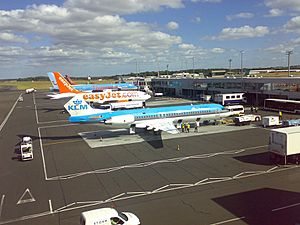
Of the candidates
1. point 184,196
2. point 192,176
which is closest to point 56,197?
point 184,196

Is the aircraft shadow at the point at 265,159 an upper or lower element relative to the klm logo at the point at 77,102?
lower

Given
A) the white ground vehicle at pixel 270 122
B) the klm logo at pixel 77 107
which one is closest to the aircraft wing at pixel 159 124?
the klm logo at pixel 77 107

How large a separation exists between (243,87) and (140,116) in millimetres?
52344

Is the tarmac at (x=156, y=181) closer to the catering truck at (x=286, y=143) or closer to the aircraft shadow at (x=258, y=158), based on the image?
the aircraft shadow at (x=258, y=158)

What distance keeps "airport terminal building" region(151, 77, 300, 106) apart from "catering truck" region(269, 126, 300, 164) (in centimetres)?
4254

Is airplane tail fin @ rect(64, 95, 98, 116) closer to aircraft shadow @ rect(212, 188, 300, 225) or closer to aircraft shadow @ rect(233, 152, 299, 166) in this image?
aircraft shadow @ rect(233, 152, 299, 166)

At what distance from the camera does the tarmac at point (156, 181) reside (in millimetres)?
22203

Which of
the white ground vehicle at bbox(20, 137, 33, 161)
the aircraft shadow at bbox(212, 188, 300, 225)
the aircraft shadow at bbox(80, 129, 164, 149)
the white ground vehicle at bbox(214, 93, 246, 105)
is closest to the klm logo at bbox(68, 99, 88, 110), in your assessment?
the aircraft shadow at bbox(80, 129, 164, 149)

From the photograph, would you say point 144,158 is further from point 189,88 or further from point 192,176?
point 189,88

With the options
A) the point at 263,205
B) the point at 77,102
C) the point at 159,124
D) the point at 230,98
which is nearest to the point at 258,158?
the point at 263,205

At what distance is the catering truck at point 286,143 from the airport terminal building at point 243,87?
140 ft

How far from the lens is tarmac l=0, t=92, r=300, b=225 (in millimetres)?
22203

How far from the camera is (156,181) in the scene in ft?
94.8

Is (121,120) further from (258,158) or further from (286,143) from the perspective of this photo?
(286,143)
